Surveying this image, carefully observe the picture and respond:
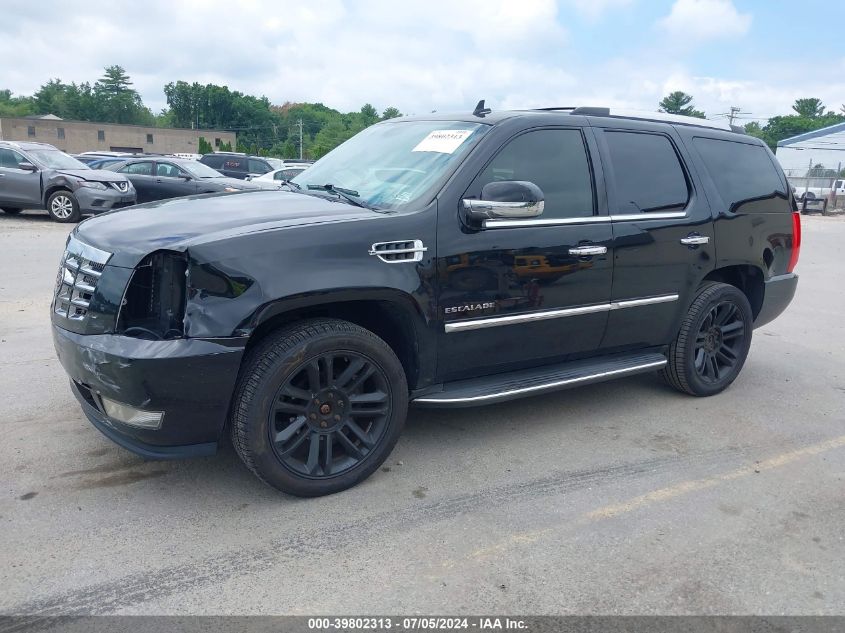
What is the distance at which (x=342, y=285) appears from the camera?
10.7 ft

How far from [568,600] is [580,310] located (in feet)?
6.13

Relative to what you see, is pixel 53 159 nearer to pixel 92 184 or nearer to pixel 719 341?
pixel 92 184

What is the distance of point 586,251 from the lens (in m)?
4.11

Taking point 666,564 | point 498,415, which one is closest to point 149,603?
point 666,564

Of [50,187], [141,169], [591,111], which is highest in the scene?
[591,111]

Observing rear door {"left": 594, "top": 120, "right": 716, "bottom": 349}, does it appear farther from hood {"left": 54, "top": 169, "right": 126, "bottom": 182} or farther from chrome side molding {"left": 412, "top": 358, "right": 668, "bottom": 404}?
hood {"left": 54, "top": 169, "right": 126, "bottom": 182}

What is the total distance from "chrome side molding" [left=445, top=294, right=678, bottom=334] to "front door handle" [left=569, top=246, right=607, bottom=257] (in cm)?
32

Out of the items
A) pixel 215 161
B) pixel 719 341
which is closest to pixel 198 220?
pixel 719 341

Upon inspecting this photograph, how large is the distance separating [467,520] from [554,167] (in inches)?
82.4

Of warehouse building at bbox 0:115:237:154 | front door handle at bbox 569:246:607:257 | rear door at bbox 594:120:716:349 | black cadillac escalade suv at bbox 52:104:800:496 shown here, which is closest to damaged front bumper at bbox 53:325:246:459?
black cadillac escalade suv at bbox 52:104:800:496

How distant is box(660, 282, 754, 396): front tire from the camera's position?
4.92m

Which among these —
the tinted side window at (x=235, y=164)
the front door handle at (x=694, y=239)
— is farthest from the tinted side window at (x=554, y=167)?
the tinted side window at (x=235, y=164)

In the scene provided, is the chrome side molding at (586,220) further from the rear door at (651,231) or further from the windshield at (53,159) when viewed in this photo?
the windshield at (53,159)

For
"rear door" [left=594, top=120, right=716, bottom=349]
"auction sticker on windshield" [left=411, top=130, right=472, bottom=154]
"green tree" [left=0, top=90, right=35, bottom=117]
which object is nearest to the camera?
"auction sticker on windshield" [left=411, top=130, right=472, bottom=154]
